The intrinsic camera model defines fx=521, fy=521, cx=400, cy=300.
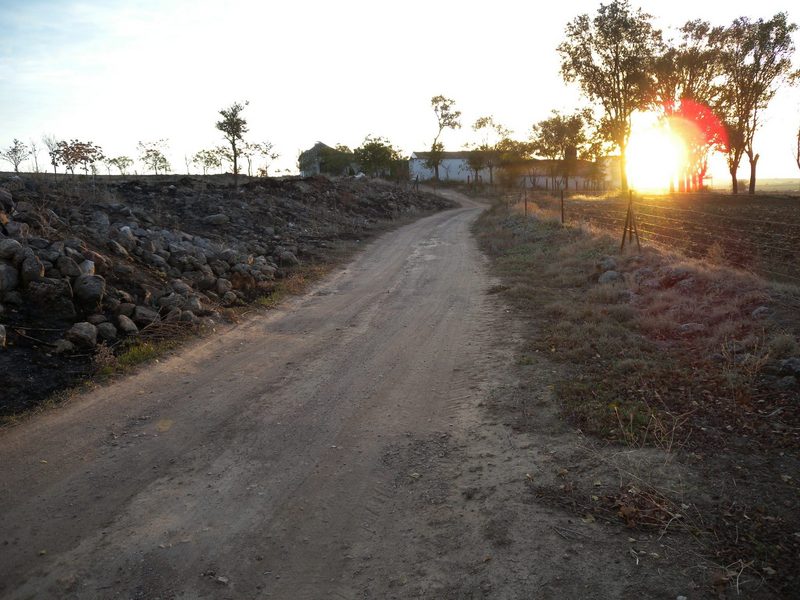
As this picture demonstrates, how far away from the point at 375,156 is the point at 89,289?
56.8m

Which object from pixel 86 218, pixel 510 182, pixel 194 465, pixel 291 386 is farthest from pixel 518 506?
pixel 510 182

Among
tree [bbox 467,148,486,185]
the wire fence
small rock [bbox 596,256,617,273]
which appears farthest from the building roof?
small rock [bbox 596,256,617,273]

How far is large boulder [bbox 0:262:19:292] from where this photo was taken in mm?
7543

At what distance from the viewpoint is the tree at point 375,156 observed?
62.4 meters

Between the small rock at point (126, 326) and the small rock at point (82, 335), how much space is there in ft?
1.71

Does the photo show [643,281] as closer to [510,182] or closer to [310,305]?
[310,305]

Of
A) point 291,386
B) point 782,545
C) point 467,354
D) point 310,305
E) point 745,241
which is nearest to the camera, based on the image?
point 782,545

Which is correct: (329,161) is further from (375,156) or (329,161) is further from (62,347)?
(62,347)

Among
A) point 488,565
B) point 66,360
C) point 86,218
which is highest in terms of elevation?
point 86,218

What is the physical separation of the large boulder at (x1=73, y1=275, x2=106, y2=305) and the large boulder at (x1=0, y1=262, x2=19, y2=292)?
76 cm

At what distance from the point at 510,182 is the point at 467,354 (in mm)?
61025

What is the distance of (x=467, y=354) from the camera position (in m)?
7.57

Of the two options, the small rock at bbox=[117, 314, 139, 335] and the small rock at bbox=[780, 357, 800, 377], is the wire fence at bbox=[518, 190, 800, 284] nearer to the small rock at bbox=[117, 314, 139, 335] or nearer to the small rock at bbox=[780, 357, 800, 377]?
the small rock at bbox=[780, 357, 800, 377]

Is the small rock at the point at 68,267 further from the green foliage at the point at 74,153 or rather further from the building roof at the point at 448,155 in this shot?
the building roof at the point at 448,155
